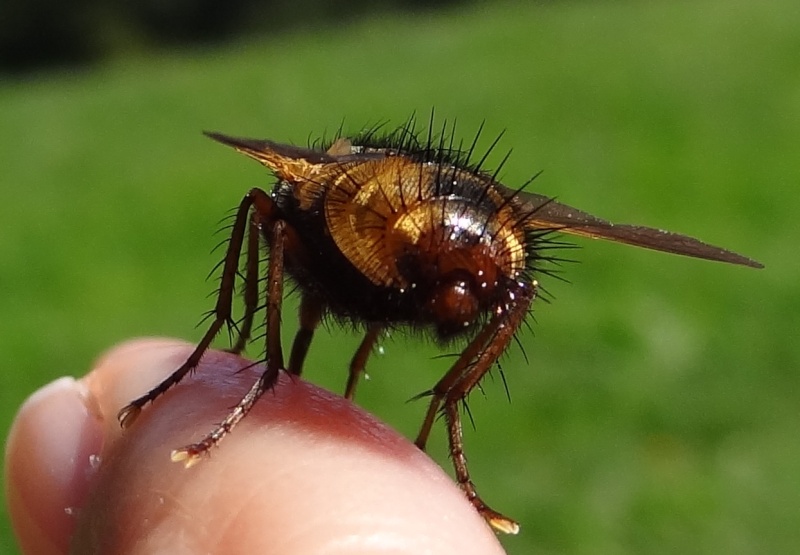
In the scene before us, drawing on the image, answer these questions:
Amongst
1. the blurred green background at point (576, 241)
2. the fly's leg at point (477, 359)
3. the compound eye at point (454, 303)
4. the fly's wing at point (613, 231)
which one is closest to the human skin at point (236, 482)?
the fly's leg at point (477, 359)

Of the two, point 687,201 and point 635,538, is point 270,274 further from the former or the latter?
point 687,201

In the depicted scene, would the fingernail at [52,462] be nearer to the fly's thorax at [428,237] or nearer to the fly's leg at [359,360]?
the fly's leg at [359,360]

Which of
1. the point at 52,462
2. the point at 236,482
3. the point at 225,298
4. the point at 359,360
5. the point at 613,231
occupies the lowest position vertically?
the point at 52,462

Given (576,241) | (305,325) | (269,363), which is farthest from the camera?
(576,241)

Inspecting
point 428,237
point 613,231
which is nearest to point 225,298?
point 428,237

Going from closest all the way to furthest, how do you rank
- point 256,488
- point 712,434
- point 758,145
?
point 256,488, point 712,434, point 758,145

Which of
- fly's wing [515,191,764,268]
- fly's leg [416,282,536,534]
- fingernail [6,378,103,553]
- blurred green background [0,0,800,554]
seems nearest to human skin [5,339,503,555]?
fingernail [6,378,103,553]

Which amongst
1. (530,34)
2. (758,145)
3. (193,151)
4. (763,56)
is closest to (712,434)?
(758,145)

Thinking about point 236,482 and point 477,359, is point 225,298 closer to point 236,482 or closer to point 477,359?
point 236,482
